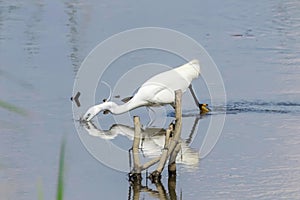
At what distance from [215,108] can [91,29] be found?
3.84 m

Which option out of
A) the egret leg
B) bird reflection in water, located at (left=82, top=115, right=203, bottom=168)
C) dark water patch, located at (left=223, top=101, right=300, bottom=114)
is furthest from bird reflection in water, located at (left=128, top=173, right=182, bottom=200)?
dark water patch, located at (left=223, top=101, right=300, bottom=114)

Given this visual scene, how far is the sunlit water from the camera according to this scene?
21.5ft

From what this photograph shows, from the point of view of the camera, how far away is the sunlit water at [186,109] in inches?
258

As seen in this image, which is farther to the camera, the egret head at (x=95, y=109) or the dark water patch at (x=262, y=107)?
the dark water patch at (x=262, y=107)

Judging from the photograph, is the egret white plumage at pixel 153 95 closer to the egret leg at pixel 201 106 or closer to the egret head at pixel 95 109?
the egret head at pixel 95 109

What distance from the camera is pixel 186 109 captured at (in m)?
8.89

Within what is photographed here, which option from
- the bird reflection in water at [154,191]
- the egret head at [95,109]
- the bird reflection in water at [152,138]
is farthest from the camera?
the egret head at [95,109]

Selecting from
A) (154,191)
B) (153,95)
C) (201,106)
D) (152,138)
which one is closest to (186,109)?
(201,106)

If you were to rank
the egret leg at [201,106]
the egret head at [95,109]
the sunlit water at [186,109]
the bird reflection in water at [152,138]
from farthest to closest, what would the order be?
1. the egret leg at [201,106]
2. the egret head at [95,109]
3. the bird reflection in water at [152,138]
4. the sunlit water at [186,109]

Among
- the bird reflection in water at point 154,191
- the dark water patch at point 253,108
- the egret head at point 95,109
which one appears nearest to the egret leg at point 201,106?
the dark water patch at point 253,108

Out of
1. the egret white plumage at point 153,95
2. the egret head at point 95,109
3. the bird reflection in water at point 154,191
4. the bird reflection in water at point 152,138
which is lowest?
the bird reflection in water at point 154,191

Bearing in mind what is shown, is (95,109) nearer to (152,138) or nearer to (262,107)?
(152,138)

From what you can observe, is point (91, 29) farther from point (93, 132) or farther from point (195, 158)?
point (195, 158)

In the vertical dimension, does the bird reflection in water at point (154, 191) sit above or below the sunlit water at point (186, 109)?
below
